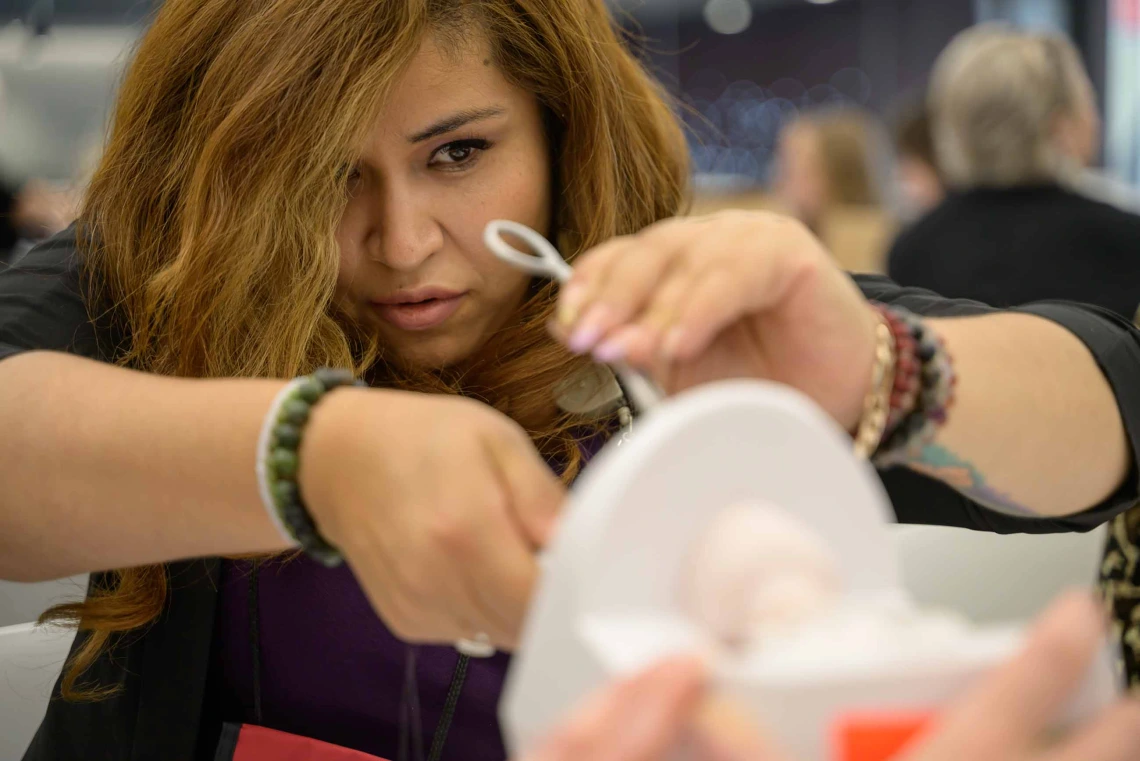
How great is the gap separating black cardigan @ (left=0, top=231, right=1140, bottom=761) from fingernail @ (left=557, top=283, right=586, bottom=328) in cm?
48

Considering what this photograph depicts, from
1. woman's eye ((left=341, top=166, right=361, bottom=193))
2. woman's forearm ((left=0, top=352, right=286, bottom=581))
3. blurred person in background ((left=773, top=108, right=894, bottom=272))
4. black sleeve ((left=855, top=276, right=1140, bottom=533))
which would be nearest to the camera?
woman's forearm ((left=0, top=352, right=286, bottom=581))

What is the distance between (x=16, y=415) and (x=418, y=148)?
400mm

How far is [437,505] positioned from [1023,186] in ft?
6.76

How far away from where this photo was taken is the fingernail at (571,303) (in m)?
0.55

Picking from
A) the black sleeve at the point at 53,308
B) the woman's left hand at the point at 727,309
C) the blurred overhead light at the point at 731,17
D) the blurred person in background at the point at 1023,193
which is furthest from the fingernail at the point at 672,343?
the blurred overhead light at the point at 731,17

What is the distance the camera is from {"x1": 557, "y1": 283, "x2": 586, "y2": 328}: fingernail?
1.80ft

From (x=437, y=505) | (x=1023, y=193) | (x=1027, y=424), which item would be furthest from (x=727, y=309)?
(x=1023, y=193)

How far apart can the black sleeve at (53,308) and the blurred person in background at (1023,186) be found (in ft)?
5.48

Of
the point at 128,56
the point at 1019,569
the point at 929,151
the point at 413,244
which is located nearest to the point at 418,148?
the point at 413,244

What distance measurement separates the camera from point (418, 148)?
0.95m

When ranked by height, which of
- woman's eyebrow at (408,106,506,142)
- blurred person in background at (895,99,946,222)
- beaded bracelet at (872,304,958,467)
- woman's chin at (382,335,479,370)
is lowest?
blurred person in background at (895,99,946,222)

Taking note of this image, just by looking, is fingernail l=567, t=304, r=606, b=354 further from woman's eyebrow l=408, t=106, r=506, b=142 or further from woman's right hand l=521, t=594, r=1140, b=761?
woman's eyebrow l=408, t=106, r=506, b=142

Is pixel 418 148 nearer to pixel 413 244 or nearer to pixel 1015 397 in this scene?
pixel 413 244

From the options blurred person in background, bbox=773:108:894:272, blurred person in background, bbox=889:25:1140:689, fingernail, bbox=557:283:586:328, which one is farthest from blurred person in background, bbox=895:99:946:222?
fingernail, bbox=557:283:586:328
